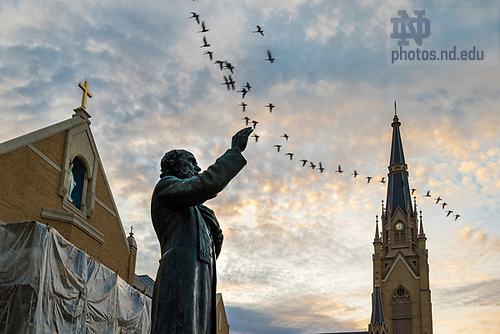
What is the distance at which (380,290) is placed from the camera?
3728 inches

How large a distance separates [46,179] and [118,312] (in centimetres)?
579

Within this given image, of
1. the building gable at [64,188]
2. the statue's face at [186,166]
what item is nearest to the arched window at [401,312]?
the building gable at [64,188]

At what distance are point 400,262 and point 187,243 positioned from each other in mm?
95993

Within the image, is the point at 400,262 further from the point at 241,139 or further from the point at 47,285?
the point at 241,139

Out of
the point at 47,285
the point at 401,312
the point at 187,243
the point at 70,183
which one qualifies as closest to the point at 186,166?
the point at 187,243

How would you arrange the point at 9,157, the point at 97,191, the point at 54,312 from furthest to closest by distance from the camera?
the point at 97,191
the point at 9,157
the point at 54,312

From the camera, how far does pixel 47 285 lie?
1744 cm

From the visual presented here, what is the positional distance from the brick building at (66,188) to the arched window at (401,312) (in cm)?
7250

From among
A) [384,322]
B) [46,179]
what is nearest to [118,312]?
[46,179]

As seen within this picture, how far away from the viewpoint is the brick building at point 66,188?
814 inches

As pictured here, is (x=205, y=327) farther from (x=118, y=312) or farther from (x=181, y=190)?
(x=118, y=312)

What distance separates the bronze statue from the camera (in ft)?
16.1

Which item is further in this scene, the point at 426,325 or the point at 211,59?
the point at 426,325

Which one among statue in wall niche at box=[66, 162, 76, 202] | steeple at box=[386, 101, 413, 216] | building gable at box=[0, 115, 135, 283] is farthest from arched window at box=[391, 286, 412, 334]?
statue in wall niche at box=[66, 162, 76, 202]
